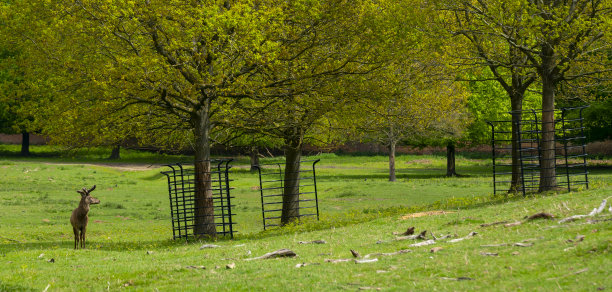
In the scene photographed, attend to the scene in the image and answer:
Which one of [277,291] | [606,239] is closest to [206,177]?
[277,291]

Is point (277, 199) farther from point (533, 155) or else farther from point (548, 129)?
point (548, 129)

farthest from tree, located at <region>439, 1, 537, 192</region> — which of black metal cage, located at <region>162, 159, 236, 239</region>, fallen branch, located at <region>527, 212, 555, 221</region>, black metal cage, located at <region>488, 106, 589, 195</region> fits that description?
black metal cage, located at <region>162, 159, 236, 239</region>

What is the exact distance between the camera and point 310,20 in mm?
19453

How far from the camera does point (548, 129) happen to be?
21719mm

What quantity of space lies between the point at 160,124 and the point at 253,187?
2043 centimetres

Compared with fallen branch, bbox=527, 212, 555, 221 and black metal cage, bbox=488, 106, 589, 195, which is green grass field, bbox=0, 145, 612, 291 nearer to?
fallen branch, bbox=527, 212, 555, 221

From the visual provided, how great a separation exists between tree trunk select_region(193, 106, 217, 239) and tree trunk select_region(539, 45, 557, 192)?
10.8 meters

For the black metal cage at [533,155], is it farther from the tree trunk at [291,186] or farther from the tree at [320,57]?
the tree trunk at [291,186]

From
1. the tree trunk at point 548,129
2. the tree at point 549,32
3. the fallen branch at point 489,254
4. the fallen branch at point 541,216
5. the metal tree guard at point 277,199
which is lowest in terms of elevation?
the metal tree guard at point 277,199

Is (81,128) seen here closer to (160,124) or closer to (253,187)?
(160,124)

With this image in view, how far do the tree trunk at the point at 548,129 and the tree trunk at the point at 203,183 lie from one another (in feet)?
35.5

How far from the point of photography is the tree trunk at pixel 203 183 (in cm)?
2011

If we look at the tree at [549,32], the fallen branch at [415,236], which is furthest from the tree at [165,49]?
the tree at [549,32]

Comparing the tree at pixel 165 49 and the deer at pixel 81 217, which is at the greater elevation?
the tree at pixel 165 49
